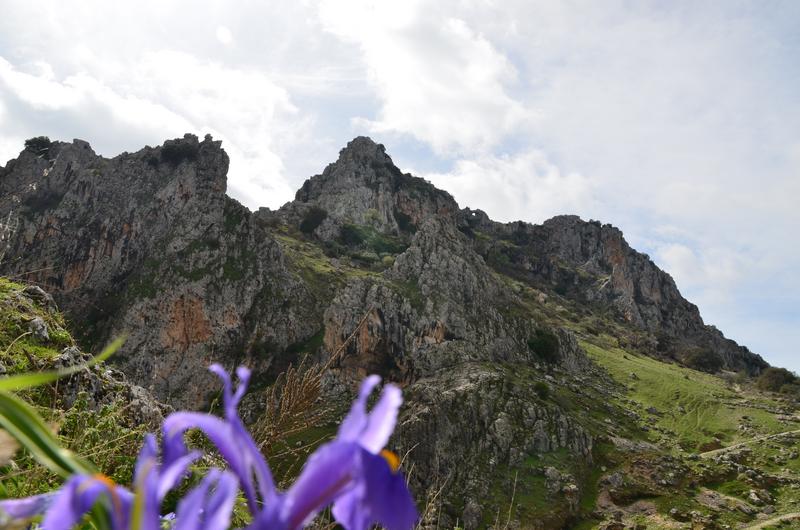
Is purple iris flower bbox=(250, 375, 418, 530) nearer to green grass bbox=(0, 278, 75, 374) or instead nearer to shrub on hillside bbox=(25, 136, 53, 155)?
green grass bbox=(0, 278, 75, 374)

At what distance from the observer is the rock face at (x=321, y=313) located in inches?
1330

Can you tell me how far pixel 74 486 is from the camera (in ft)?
1.78

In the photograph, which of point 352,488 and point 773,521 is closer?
point 352,488

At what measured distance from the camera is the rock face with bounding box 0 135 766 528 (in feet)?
111

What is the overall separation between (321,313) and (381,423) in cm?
5631

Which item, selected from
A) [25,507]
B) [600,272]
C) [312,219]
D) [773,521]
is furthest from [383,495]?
[600,272]

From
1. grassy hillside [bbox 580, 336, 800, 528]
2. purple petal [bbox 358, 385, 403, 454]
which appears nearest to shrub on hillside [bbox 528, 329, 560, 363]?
grassy hillside [bbox 580, 336, 800, 528]

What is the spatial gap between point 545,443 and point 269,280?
33.1 meters

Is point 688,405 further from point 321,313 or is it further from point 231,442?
point 231,442

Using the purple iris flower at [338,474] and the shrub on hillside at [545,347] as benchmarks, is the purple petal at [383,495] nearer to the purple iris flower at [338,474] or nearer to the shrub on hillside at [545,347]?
the purple iris flower at [338,474]

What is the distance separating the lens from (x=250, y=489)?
24.0 inches

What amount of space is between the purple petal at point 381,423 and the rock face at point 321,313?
2669 cm

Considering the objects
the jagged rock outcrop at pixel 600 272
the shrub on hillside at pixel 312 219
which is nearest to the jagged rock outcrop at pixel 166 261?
the shrub on hillside at pixel 312 219


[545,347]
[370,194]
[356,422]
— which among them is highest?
[370,194]
